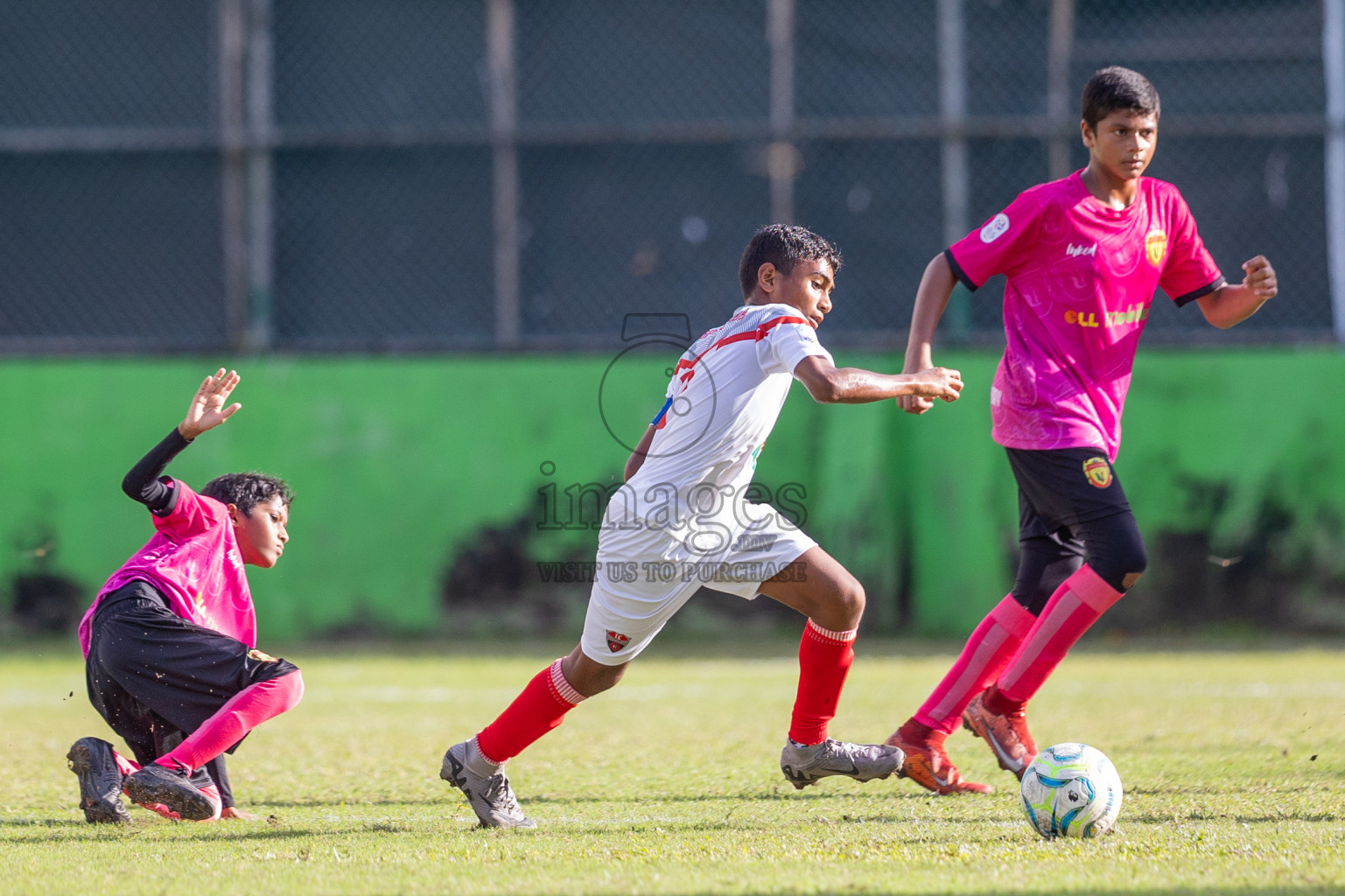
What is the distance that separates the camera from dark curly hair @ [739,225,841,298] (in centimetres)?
362

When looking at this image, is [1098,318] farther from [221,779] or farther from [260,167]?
[260,167]

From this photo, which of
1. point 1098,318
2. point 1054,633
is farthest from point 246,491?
point 1098,318

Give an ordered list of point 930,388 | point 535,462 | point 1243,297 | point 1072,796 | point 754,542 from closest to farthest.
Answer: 1. point 1072,796
2. point 930,388
3. point 754,542
4. point 1243,297
5. point 535,462

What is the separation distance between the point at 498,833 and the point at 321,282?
7.05 m

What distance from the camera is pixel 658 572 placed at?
134 inches

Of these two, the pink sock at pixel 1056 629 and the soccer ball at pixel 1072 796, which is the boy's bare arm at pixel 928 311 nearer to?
the pink sock at pixel 1056 629

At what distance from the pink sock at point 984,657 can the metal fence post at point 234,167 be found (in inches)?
267

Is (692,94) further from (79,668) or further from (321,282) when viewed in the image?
(79,668)

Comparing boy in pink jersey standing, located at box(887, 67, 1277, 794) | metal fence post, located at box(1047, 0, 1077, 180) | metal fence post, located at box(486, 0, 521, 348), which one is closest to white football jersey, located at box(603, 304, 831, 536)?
boy in pink jersey standing, located at box(887, 67, 1277, 794)

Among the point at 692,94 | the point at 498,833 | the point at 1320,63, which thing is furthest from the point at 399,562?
the point at 1320,63

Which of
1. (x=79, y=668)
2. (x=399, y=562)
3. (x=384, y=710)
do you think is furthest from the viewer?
(x=399, y=562)

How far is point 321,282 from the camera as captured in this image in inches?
386

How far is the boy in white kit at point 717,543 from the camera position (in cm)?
341

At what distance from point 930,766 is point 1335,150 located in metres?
7.33
